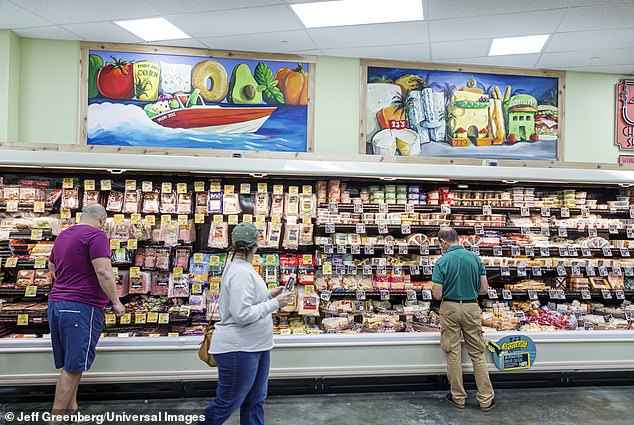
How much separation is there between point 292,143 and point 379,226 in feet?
5.43

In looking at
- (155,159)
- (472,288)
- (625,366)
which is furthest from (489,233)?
(155,159)

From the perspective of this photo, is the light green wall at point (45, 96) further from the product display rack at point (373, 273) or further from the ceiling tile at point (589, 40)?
the ceiling tile at point (589, 40)

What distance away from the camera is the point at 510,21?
4305mm

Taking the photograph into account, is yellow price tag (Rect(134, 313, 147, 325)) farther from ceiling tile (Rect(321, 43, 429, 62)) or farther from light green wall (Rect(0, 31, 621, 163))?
ceiling tile (Rect(321, 43, 429, 62))

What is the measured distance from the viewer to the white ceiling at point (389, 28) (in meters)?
4.04

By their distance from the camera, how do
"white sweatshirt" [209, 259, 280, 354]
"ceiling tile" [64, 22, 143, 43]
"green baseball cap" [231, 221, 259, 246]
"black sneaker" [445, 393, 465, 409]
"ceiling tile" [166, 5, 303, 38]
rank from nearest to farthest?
"white sweatshirt" [209, 259, 280, 354]
"green baseball cap" [231, 221, 259, 246]
"black sneaker" [445, 393, 465, 409]
"ceiling tile" [166, 5, 303, 38]
"ceiling tile" [64, 22, 143, 43]

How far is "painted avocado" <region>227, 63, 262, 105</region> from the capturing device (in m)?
5.12

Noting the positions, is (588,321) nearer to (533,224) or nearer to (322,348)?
(533,224)

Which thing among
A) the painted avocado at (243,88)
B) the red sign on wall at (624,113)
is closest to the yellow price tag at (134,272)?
the painted avocado at (243,88)

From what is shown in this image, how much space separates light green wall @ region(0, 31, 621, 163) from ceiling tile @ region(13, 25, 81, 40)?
0.07 m

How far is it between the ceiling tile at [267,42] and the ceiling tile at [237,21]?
0.35 ft

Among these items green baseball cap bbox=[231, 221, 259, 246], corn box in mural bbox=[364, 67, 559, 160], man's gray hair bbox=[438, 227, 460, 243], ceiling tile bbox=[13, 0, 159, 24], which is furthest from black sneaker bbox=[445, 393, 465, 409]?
ceiling tile bbox=[13, 0, 159, 24]

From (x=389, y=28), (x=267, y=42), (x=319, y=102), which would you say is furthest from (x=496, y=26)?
(x=267, y=42)

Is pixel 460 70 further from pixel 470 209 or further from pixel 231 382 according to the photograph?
pixel 231 382
